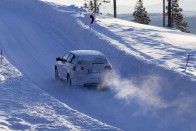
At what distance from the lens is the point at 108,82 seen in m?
18.8

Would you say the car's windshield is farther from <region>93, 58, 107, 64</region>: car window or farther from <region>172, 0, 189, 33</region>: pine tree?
<region>172, 0, 189, 33</region>: pine tree

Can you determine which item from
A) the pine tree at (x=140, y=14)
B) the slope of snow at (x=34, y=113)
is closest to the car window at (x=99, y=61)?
the slope of snow at (x=34, y=113)

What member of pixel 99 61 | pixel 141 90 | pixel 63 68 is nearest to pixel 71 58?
pixel 63 68

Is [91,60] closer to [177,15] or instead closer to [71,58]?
[71,58]

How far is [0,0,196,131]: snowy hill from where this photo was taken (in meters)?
13.7

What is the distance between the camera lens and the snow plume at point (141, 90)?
663 inches

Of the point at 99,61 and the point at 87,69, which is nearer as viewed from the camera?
the point at 87,69

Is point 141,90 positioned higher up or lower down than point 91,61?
lower down

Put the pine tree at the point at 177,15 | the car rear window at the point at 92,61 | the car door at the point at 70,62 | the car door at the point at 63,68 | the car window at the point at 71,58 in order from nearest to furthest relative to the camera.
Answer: the car rear window at the point at 92,61 → the car door at the point at 70,62 → the car window at the point at 71,58 → the car door at the point at 63,68 → the pine tree at the point at 177,15

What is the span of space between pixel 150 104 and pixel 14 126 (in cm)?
631

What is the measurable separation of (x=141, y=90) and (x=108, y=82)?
4.63ft

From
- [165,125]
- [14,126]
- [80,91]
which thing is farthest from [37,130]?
[80,91]

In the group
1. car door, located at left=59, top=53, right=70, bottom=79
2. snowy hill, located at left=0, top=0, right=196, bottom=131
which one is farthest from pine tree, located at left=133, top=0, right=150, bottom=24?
car door, located at left=59, top=53, right=70, bottom=79

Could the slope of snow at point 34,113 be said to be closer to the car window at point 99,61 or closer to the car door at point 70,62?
the car door at point 70,62
